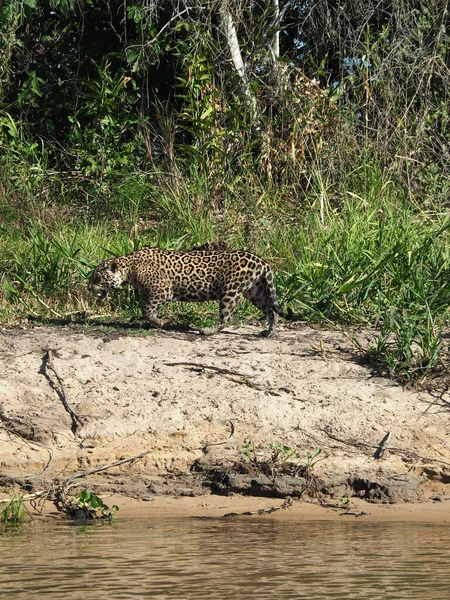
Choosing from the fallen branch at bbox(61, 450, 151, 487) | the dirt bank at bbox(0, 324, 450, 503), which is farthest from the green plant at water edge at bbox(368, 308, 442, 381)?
the fallen branch at bbox(61, 450, 151, 487)

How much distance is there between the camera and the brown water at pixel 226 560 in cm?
487

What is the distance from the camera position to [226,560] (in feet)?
17.7

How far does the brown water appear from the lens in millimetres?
4871

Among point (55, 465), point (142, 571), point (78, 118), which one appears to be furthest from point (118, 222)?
point (142, 571)

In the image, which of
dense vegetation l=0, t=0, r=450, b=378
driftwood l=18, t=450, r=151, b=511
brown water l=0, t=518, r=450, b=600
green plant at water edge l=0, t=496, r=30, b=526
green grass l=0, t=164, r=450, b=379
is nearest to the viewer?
brown water l=0, t=518, r=450, b=600

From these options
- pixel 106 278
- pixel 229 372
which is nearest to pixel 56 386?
pixel 229 372

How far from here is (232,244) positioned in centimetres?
1045

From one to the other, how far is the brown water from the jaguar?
2668mm

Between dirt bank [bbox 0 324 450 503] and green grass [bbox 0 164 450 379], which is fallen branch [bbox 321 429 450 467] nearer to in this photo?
dirt bank [bbox 0 324 450 503]

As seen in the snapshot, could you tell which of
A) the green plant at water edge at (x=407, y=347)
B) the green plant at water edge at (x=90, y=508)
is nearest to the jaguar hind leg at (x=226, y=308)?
the green plant at water edge at (x=407, y=347)

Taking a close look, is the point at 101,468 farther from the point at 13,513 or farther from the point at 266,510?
the point at 266,510

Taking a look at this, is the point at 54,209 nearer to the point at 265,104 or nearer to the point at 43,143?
the point at 43,143

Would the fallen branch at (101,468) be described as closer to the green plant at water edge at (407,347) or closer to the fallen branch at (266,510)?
the fallen branch at (266,510)

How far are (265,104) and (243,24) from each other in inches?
37.4
